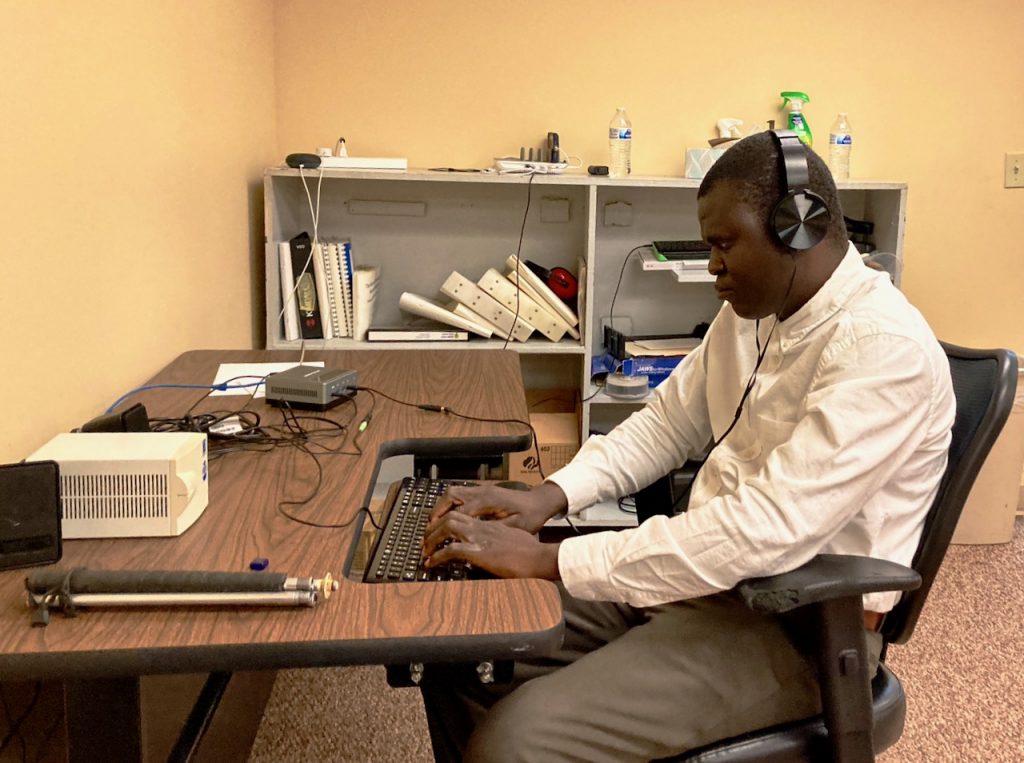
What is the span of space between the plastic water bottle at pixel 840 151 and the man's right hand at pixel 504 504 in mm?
1811

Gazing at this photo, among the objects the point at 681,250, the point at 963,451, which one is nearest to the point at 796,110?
the point at 681,250

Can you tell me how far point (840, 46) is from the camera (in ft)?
9.12

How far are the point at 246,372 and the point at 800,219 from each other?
45.0 inches

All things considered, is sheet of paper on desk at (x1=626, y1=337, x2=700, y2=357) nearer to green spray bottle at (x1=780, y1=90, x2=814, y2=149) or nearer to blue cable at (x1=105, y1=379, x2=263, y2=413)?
green spray bottle at (x1=780, y1=90, x2=814, y2=149)

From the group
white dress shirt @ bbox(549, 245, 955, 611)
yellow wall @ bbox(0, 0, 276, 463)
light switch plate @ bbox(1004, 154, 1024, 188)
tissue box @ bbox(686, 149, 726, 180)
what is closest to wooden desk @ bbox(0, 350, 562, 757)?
white dress shirt @ bbox(549, 245, 955, 611)

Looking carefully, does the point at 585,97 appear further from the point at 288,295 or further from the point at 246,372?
the point at 246,372

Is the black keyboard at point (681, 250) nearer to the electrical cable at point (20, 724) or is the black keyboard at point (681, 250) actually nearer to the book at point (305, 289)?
the book at point (305, 289)

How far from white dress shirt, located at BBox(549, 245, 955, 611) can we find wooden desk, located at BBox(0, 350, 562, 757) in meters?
0.21

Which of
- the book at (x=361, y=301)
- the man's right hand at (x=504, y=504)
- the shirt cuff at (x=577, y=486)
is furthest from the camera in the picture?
the book at (x=361, y=301)

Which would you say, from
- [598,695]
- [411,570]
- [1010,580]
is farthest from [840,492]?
[1010,580]

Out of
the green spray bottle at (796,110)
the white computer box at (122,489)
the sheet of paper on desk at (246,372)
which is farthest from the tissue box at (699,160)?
the white computer box at (122,489)

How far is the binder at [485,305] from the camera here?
102 inches

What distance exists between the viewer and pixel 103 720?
858 millimetres

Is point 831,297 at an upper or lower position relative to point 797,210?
lower
